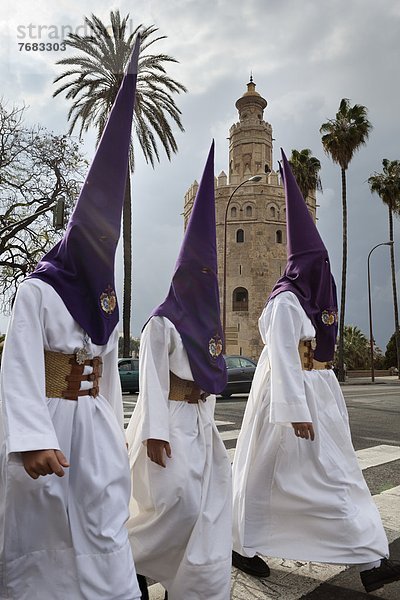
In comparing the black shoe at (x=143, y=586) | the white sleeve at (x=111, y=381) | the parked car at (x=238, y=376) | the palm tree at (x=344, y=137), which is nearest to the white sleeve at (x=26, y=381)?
the white sleeve at (x=111, y=381)

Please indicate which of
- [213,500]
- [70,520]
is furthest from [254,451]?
[70,520]

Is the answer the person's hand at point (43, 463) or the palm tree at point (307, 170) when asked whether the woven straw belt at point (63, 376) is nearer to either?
the person's hand at point (43, 463)

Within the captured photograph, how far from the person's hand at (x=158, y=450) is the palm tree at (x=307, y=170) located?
3245 centimetres

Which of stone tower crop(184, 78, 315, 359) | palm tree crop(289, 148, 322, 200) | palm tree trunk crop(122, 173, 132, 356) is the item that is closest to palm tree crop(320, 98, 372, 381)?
palm tree crop(289, 148, 322, 200)

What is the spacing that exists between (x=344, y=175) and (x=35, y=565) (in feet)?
101

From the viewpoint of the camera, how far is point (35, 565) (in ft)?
7.23

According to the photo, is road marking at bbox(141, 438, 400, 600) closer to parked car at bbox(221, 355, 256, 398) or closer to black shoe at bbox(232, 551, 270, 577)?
black shoe at bbox(232, 551, 270, 577)

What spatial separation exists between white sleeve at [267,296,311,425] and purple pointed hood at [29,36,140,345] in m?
1.27

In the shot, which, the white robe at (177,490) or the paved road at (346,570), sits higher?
the white robe at (177,490)

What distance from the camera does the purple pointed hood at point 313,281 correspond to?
12.9 ft

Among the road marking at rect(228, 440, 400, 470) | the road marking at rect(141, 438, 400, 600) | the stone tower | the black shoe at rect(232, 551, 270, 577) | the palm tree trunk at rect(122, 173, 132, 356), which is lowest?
the road marking at rect(141, 438, 400, 600)

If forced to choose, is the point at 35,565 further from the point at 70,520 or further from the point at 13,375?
the point at 13,375

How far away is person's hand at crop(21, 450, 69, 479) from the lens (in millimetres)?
2162

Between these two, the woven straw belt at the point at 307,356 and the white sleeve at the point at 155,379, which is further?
the woven straw belt at the point at 307,356
